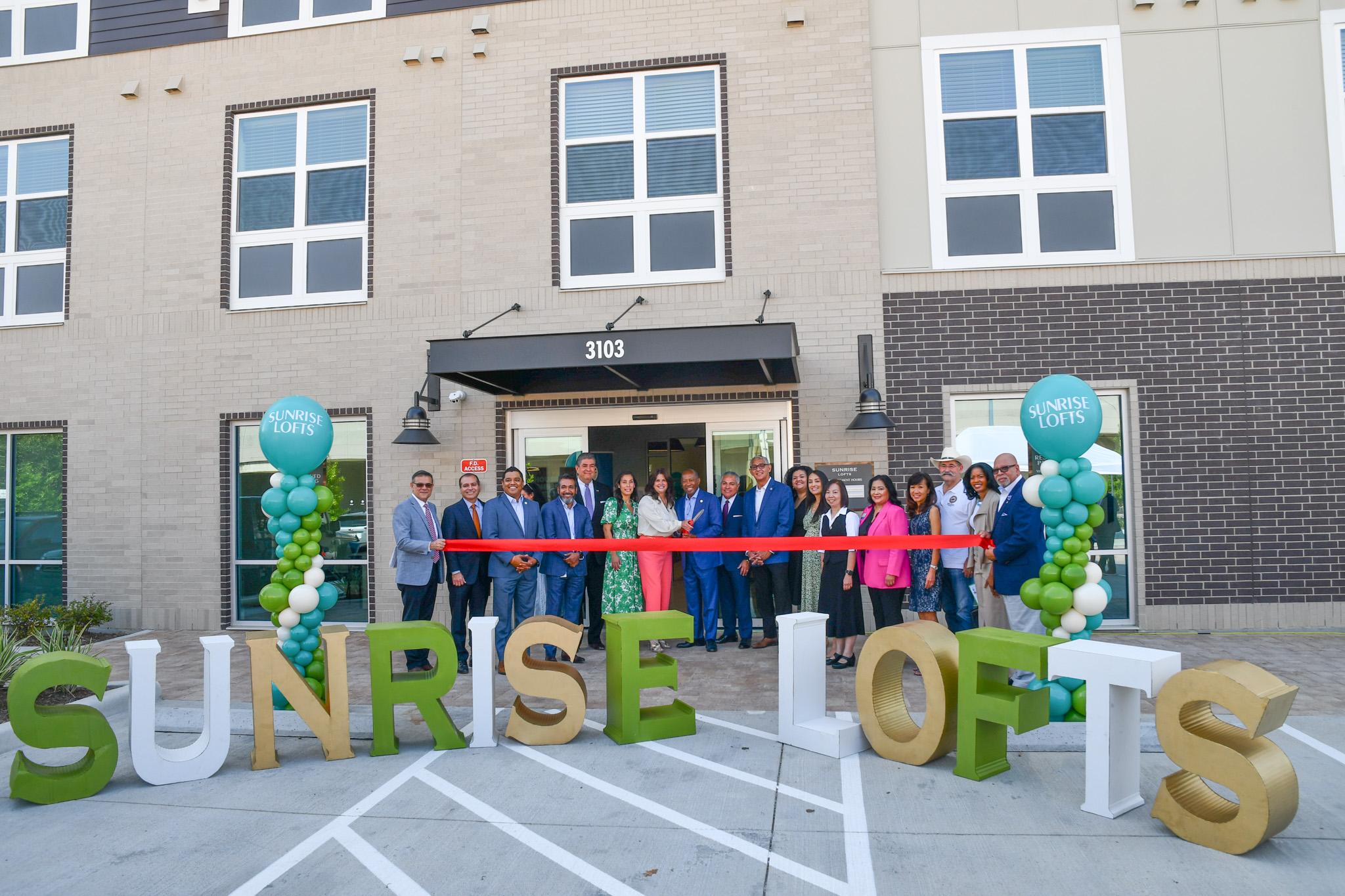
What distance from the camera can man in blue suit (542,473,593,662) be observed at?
306 inches

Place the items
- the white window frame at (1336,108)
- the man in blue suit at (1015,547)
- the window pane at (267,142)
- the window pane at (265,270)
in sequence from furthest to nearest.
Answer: the window pane at (267,142) < the window pane at (265,270) < the white window frame at (1336,108) < the man in blue suit at (1015,547)

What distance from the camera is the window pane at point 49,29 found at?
1104 cm

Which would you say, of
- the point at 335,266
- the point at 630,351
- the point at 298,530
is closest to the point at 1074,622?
the point at 630,351

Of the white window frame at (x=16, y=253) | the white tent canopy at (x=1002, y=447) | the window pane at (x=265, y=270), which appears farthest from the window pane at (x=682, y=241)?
the white window frame at (x=16, y=253)

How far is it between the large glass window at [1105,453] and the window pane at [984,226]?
1.73 m

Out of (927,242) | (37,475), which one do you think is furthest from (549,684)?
(37,475)

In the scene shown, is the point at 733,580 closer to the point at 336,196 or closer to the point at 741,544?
the point at 741,544

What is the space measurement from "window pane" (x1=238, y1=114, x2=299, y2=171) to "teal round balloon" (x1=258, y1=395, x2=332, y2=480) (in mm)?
6015

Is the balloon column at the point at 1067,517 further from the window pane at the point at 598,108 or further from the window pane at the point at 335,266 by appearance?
the window pane at the point at 335,266

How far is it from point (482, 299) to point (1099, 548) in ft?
25.4

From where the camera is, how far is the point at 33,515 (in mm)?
10734

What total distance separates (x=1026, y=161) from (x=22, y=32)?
1357 cm

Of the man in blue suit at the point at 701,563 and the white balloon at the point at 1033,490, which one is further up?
the white balloon at the point at 1033,490

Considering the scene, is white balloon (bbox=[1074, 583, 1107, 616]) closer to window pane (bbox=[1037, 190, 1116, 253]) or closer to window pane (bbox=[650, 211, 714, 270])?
window pane (bbox=[1037, 190, 1116, 253])
